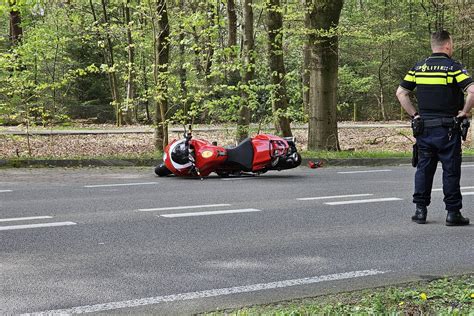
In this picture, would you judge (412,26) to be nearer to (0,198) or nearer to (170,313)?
(0,198)

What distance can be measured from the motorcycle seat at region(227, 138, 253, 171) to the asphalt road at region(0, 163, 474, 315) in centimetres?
111

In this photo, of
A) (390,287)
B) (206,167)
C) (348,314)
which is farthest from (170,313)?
(206,167)

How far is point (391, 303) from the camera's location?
169 inches

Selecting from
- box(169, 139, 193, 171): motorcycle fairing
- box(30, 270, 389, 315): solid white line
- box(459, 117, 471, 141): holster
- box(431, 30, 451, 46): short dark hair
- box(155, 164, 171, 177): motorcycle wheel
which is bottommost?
box(30, 270, 389, 315): solid white line

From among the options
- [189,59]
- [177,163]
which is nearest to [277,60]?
[189,59]

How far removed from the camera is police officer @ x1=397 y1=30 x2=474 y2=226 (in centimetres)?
701

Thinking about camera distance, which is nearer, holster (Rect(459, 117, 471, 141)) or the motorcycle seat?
holster (Rect(459, 117, 471, 141))

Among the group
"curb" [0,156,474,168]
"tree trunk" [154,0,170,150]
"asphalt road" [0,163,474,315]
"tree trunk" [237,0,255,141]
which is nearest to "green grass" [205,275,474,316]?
"asphalt road" [0,163,474,315]

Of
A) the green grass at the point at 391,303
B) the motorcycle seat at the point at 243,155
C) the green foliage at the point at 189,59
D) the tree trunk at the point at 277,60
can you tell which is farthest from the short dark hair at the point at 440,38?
the tree trunk at the point at 277,60

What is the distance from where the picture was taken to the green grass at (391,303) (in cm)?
398

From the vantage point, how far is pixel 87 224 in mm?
7137

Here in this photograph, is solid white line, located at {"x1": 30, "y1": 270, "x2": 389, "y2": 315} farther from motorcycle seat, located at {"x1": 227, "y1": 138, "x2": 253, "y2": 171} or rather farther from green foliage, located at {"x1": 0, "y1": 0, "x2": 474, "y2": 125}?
green foliage, located at {"x1": 0, "y1": 0, "x2": 474, "y2": 125}

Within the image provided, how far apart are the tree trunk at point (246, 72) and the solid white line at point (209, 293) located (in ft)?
38.8

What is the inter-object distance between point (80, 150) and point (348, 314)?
17842 millimetres
